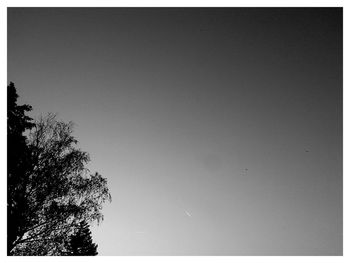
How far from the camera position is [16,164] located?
11.9 m

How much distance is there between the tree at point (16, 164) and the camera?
11.4 metres

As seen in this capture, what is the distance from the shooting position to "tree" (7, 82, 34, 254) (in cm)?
1143

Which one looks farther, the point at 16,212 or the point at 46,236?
the point at 46,236

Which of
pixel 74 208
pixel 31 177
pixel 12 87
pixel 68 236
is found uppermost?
pixel 12 87

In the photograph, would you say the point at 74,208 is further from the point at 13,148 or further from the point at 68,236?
the point at 13,148

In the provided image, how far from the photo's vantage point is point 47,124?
47.0 ft
